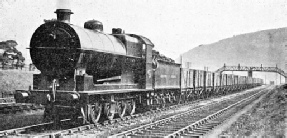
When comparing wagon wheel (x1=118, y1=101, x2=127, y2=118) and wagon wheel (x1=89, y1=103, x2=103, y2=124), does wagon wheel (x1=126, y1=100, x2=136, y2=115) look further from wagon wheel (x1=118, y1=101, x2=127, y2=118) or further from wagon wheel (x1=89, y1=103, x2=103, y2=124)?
wagon wheel (x1=89, y1=103, x2=103, y2=124)

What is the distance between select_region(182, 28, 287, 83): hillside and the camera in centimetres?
15212

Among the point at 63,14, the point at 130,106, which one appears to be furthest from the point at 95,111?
the point at 63,14

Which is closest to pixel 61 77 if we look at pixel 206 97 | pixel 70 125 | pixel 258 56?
pixel 70 125

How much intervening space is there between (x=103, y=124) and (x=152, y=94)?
16.1 ft

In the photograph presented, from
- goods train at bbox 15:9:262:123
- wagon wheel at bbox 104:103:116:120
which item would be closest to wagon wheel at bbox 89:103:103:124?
goods train at bbox 15:9:262:123

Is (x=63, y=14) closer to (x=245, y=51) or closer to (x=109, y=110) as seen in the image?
(x=109, y=110)

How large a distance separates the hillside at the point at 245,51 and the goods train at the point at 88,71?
14199 centimetres

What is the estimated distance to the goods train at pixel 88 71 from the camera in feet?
31.4

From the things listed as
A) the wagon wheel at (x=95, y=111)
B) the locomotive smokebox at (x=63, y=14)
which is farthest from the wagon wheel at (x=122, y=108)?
the locomotive smokebox at (x=63, y=14)

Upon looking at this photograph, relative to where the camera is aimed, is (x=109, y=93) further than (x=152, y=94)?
No

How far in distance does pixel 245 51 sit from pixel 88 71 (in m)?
165

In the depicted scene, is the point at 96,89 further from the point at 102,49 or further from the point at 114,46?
the point at 114,46

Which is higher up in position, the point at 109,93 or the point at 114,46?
the point at 114,46

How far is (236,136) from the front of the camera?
348 inches
